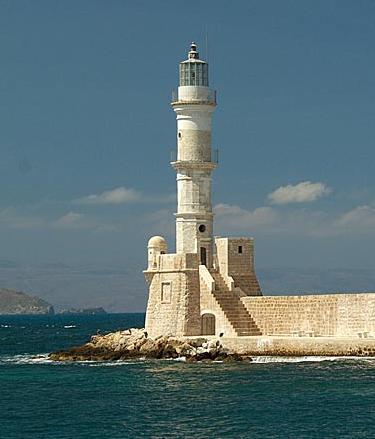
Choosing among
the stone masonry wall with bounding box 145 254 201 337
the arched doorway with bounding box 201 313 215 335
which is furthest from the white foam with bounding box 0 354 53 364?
the arched doorway with bounding box 201 313 215 335

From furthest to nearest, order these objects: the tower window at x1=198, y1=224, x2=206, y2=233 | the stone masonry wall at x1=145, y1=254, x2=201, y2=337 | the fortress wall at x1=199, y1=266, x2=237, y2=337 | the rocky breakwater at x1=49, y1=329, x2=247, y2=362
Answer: the tower window at x1=198, y1=224, x2=206, y2=233 → the stone masonry wall at x1=145, y1=254, x2=201, y2=337 → the fortress wall at x1=199, y1=266, x2=237, y2=337 → the rocky breakwater at x1=49, y1=329, x2=247, y2=362

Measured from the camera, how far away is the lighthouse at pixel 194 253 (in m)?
42.2

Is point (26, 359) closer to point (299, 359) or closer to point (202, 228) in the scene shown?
point (202, 228)

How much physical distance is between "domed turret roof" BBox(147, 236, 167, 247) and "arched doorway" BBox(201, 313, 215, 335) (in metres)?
3.24

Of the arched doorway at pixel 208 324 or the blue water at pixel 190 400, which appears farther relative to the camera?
the arched doorway at pixel 208 324

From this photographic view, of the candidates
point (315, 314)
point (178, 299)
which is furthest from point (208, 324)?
point (315, 314)

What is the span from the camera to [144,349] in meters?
42.4

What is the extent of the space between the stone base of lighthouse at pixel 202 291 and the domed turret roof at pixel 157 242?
0.45 feet

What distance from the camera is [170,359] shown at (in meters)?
41.2

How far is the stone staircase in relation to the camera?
4153cm

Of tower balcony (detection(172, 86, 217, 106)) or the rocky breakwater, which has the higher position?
tower balcony (detection(172, 86, 217, 106))

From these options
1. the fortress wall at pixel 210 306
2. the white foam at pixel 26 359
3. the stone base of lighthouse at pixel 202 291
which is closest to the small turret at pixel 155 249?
the stone base of lighthouse at pixel 202 291

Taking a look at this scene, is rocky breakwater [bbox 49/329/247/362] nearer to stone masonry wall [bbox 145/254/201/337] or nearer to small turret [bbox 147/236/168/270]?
stone masonry wall [bbox 145/254/201/337]

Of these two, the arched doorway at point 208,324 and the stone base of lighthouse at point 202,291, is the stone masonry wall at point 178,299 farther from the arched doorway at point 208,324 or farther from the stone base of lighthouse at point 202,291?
the arched doorway at point 208,324
